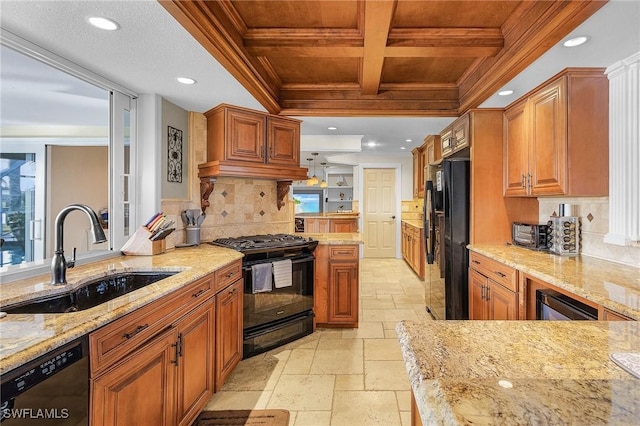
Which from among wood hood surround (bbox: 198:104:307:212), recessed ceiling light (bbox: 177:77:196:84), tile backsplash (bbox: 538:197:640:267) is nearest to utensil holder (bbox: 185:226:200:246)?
A: wood hood surround (bbox: 198:104:307:212)

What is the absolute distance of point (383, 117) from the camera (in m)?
3.22

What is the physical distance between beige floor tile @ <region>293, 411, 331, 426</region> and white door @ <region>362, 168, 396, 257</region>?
4985mm

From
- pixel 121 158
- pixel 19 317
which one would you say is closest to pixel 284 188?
pixel 121 158

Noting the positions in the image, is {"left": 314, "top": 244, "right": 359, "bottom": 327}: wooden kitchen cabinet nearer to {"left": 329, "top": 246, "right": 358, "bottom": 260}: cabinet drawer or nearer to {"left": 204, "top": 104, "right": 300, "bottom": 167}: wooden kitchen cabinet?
{"left": 329, "top": 246, "right": 358, "bottom": 260}: cabinet drawer

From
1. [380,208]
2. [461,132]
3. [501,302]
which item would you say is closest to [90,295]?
[501,302]

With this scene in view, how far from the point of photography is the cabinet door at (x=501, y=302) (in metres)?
2.13

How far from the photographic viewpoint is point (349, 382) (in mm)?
2207

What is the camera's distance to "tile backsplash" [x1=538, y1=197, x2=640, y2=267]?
78.7 inches

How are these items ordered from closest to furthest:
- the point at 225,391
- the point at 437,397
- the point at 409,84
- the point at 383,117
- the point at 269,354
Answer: the point at 437,397 < the point at 225,391 < the point at 269,354 < the point at 409,84 < the point at 383,117

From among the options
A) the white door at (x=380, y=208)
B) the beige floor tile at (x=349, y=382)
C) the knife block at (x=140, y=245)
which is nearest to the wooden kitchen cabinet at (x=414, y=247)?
the white door at (x=380, y=208)

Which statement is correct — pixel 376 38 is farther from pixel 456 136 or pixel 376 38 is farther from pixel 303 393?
pixel 303 393

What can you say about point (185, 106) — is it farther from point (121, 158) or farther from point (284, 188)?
point (284, 188)

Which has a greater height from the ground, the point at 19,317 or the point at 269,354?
the point at 19,317

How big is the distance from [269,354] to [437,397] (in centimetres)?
228
